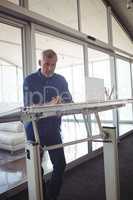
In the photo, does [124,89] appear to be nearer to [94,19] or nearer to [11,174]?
[94,19]

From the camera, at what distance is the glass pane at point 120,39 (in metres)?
5.21

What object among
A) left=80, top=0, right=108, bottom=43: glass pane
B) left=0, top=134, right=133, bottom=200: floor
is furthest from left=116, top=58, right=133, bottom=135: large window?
left=0, top=134, right=133, bottom=200: floor

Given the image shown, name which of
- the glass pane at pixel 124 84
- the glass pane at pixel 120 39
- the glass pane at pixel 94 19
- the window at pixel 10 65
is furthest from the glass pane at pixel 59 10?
the glass pane at pixel 124 84

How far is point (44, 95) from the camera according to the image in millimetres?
1988

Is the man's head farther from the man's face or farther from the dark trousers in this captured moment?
the dark trousers

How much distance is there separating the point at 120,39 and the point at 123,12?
68 centimetres

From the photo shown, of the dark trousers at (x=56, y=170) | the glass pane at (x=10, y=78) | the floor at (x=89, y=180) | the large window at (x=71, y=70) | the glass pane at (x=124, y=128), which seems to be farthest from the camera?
the glass pane at (x=124, y=128)

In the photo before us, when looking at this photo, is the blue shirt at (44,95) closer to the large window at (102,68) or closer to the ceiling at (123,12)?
the large window at (102,68)

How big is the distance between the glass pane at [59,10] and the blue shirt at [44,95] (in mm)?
1313

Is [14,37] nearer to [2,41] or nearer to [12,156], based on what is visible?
[2,41]

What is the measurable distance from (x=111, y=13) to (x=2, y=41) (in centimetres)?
335

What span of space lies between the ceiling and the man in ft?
12.0

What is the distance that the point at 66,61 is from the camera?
4.35m

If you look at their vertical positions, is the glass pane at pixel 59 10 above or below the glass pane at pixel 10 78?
above
